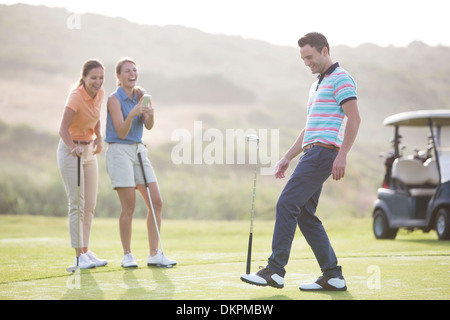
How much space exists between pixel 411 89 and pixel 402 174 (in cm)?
2316

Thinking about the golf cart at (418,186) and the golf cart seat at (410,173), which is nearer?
the golf cart at (418,186)

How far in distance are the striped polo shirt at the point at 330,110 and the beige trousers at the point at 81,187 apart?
2.52 meters

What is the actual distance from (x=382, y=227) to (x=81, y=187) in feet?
18.8

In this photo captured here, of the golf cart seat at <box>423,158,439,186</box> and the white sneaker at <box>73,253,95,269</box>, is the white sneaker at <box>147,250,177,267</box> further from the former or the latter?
the golf cart seat at <box>423,158,439,186</box>

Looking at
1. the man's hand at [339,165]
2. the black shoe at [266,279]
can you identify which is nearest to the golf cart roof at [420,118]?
the man's hand at [339,165]

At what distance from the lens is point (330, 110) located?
4656 mm

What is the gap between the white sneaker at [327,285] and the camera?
4719 millimetres

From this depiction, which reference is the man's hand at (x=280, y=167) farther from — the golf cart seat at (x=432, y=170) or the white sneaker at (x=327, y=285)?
the golf cart seat at (x=432, y=170)

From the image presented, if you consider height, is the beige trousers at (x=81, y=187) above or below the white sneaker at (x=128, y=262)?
above

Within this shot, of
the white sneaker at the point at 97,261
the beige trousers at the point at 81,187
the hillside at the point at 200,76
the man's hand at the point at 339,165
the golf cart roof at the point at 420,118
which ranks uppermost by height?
the hillside at the point at 200,76

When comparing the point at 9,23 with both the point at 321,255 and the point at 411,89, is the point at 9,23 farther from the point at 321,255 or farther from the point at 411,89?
the point at 321,255

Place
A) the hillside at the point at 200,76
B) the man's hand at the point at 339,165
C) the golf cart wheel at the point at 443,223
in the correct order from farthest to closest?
the hillside at the point at 200,76
the golf cart wheel at the point at 443,223
the man's hand at the point at 339,165

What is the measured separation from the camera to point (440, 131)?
10.5 meters
